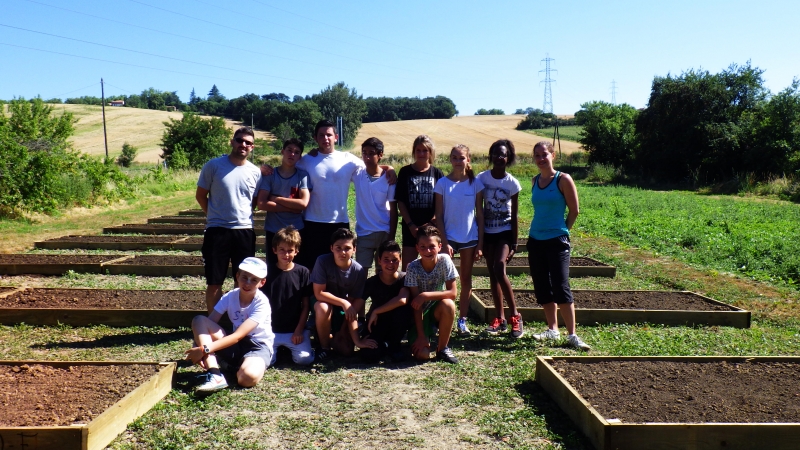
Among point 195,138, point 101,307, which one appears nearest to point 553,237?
point 101,307

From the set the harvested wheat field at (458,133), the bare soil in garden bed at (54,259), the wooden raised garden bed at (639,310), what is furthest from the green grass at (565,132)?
the wooden raised garden bed at (639,310)

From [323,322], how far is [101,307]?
3.18m

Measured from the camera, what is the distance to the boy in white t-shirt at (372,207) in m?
6.43

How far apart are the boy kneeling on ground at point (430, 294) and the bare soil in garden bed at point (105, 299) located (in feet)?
8.91

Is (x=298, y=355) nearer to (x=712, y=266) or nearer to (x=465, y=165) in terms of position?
(x=465, y=165)

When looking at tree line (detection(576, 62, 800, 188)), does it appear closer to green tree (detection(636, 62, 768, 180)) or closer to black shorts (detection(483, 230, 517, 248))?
green tree (detection(636, 62, 768, 180))

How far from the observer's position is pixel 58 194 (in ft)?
62.0

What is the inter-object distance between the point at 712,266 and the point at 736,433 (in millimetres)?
7997

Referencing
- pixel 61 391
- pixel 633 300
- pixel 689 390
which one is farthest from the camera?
pixel 633 300

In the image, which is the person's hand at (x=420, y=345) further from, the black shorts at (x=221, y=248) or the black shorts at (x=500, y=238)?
the black shorts at (x=221, y=248)

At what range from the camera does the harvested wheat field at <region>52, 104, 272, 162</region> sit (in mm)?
58031

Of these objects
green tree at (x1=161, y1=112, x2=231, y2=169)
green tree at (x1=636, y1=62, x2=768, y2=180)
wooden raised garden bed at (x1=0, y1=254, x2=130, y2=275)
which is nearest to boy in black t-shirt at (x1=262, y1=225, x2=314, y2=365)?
wooden raised garden bed at (x1=0, y1=254, x2=130, y2=275)

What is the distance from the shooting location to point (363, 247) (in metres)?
6.54

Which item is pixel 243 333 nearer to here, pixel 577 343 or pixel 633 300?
pixel 577 343
